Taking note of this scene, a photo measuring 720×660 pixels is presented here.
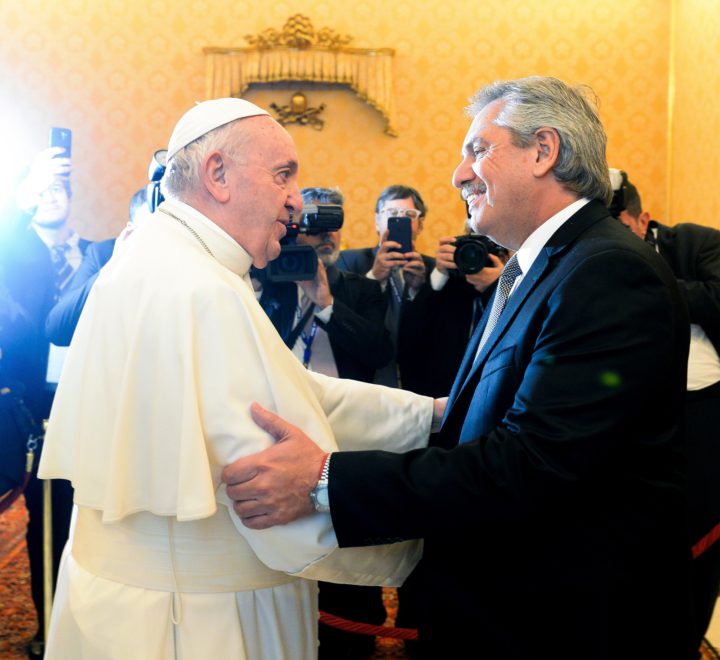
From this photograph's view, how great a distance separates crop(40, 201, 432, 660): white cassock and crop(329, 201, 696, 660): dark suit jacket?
21cm

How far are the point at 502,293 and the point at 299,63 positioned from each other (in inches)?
263

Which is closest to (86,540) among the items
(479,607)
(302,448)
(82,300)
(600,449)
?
(302,448)

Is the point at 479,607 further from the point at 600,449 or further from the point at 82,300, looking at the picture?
the point at 82,300

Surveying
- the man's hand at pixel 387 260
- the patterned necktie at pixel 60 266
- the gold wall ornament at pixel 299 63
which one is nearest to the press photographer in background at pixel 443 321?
the man's hand at pixel 387 260

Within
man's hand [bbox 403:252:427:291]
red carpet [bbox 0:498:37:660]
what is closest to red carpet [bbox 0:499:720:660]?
red carpet [bbox 0:498:37:660]

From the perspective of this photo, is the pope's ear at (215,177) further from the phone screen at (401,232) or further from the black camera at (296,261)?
the phone screen at (401,232)

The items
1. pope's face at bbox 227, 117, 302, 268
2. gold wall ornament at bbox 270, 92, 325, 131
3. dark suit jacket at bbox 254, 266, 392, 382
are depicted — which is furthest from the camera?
gold wall ornament at bbox 270, 92, 325, 131

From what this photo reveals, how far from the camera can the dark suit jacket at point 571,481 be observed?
172cm

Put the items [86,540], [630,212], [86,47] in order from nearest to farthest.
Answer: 1. [86,540]
2. [630,212]
3. [86,47]

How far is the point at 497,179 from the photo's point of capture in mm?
2041

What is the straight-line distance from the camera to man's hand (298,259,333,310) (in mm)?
3656

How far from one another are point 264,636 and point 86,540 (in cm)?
46

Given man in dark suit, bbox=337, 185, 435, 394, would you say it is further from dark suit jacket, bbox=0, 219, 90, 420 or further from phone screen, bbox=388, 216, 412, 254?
dark suit jacket, bbox=0, 219, 90, 420

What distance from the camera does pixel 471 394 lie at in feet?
6.66
